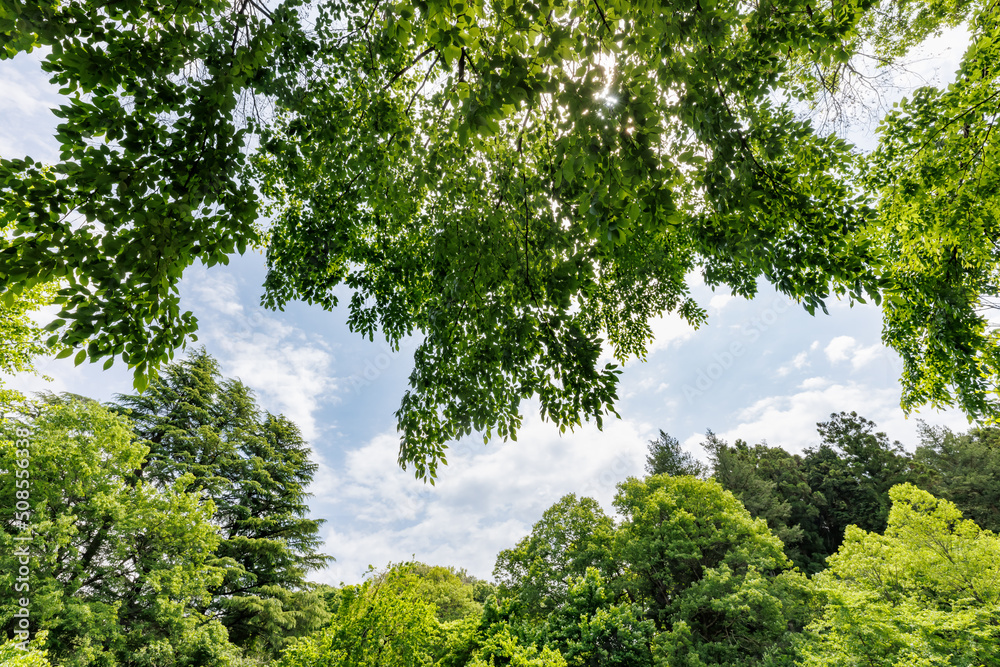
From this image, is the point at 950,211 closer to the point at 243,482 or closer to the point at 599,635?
the point at 599,635

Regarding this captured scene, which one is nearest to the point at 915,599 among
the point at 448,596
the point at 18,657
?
the point at 18,657

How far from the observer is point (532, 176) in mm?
4770

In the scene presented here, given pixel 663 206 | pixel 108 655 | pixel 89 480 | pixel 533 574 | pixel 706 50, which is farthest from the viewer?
pixel 533 574

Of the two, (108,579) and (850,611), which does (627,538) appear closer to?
(850,611)

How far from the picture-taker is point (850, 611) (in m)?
9.27

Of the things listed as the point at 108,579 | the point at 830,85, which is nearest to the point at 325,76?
the point at 830,85

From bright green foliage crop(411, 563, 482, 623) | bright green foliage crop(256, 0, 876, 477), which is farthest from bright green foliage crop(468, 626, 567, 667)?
bright green foliage crop(411, 563, 482, 623)

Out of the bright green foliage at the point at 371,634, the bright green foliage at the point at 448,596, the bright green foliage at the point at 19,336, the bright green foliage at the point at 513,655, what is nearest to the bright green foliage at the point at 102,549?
the bright green foliage at the point at 19,336

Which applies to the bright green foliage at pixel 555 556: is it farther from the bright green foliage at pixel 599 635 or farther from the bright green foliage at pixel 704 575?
the bright green foliage at pixel 599 635

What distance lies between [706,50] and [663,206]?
209 cm

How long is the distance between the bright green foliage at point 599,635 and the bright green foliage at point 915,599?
4.09m

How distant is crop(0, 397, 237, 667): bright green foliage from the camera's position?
10.4m

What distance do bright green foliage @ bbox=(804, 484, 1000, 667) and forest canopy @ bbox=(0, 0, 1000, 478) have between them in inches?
224

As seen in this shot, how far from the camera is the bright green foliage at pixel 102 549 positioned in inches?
410
